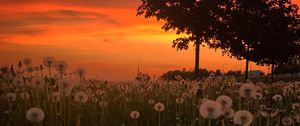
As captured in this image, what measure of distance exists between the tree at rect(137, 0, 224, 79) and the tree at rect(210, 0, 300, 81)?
134 cm

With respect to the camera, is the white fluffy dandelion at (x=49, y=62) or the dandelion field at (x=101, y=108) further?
the white fluffy dandelion at (x=49, y=62)

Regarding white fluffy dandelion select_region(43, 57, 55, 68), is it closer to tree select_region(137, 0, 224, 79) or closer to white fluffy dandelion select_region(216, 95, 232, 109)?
white fluffy dandelion select_region(216, 95, 232, 109)

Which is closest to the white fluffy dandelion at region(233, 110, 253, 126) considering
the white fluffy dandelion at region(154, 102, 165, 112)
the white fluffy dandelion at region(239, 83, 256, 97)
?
the white fluffy dandelion at region(239, 83, 256, 97)

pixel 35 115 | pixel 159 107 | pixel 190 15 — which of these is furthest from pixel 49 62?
pixel 190 15

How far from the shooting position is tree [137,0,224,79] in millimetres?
44312

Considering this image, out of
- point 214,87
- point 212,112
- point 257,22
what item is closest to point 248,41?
point 257,22

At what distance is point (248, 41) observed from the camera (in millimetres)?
48125

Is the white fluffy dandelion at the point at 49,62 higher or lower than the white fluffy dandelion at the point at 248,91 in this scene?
higher

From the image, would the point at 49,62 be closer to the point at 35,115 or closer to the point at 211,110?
the point at 35,115

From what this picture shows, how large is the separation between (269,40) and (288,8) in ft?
18.8

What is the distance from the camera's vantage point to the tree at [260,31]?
46.5 meters

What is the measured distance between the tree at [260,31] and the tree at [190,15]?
1344mm

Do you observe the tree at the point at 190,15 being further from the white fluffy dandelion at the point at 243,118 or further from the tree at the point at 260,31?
the white fluffy dandelion at the point at 243,118

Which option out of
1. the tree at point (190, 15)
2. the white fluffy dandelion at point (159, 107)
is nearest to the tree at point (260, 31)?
the tree at point (190, 15)
